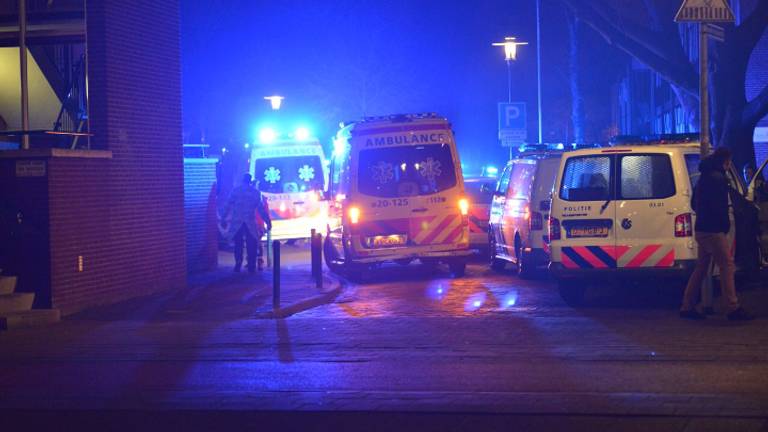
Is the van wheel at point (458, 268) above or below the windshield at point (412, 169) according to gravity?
below

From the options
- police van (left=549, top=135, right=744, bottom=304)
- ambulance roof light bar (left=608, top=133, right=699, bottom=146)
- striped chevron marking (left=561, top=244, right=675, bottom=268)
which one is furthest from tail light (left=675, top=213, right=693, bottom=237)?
ambulance roof light bar (left=608, top=133, right=699, bottom=146)

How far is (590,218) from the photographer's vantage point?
1237 cm

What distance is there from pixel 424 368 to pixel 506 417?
1.97 m

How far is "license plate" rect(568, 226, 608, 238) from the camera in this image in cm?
1232

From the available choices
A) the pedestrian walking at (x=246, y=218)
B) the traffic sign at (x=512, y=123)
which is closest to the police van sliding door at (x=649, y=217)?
the pedestrian walking at (x=246, y=218)

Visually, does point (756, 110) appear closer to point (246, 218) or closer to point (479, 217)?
point (479, 217)

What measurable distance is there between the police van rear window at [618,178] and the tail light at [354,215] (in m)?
4.98

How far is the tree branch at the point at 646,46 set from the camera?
22422mm

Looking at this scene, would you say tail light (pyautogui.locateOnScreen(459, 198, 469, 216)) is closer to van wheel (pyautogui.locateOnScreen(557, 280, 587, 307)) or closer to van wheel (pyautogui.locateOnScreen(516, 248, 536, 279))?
van wheel (pyautogui.locateOnScreen(516, 248, 536, 279))

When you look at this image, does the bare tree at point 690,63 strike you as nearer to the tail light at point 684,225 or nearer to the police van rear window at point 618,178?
the police van rear window at point 618,178

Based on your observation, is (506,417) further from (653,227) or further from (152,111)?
(152,111)

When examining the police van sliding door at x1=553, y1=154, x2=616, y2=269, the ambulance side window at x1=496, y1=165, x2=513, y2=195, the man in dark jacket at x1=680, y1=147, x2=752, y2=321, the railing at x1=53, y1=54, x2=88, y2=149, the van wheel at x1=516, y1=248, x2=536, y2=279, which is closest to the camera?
the man in dark jacket at x1=680, y1=147, x2=752, y2=321

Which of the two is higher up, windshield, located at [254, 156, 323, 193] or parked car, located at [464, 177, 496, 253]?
windshield, located at [254, 156, 323, 193]

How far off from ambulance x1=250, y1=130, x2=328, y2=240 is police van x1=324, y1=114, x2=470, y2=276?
817 centimetres
